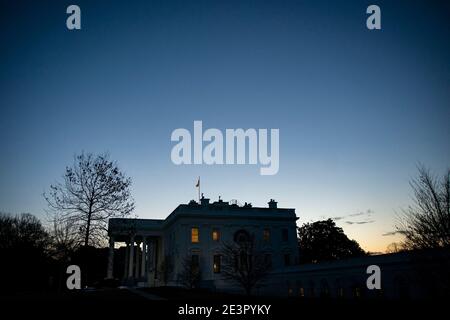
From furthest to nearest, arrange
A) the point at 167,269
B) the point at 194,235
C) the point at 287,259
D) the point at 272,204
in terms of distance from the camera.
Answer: the point at 272,204 → the point at 287,259 → the point at 194,235 → the point at 167,269

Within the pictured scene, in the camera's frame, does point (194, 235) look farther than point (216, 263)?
Yes

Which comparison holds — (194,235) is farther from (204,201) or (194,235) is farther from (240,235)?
(240,235)

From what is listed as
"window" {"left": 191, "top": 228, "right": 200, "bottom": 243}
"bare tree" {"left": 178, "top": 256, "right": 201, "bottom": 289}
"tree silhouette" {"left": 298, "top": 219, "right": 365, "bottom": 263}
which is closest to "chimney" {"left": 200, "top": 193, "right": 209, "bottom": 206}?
"window" {"left": 191, "top": 228, "right": 200, "bottom": 243}

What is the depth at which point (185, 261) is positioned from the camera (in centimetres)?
5778

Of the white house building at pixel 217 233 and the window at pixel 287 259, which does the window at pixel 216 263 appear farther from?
the window at pixel 287 259

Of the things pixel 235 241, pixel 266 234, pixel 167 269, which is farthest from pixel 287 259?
pixel 167 269

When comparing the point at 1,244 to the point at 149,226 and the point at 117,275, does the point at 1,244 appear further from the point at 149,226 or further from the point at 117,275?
the point at 117,275

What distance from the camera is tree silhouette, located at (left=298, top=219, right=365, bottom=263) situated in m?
83.8

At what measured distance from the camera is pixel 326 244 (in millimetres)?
84688

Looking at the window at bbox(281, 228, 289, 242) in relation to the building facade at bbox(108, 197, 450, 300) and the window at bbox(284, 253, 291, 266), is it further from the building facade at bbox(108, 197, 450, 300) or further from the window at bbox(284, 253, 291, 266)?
the window at bbox(284, 253, 291, 266)

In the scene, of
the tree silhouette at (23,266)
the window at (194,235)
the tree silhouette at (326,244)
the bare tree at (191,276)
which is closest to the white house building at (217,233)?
the window at (194,235)

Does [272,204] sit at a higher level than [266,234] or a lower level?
higher

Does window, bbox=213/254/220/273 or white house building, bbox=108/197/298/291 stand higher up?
white house building, bbox=108/197/298/291
